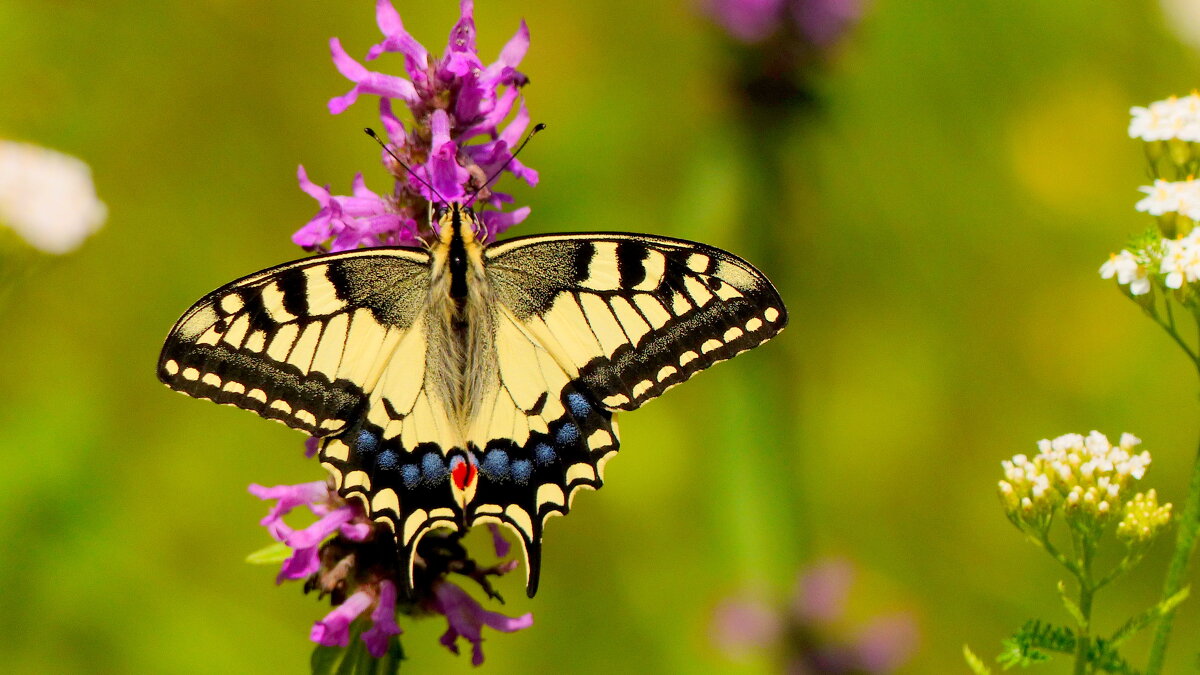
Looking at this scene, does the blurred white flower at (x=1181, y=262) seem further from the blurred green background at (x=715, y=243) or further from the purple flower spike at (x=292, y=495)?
the blurred green background at (x=715, y=243)

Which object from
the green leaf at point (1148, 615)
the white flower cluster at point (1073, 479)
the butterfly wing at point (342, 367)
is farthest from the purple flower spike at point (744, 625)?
the green leaf at point (1148, 615)

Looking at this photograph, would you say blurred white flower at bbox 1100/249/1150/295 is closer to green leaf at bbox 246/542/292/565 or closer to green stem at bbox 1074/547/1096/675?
green stem at bbox 1074/547/1096/675

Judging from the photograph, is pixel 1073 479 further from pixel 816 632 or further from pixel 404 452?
pixel 816 632

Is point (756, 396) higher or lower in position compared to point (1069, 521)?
higher

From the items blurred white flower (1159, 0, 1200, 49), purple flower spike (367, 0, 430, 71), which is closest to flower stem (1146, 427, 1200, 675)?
purple flower spike (367, 0, 430, 71)

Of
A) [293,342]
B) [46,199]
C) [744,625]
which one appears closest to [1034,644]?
[293,342]

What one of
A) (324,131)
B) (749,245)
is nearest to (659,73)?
(749,245)

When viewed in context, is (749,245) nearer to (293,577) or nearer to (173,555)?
(173,555)
